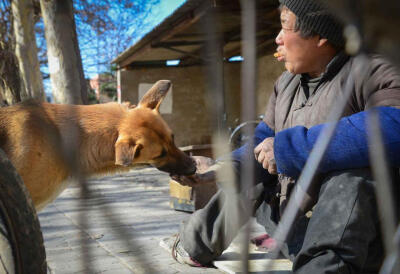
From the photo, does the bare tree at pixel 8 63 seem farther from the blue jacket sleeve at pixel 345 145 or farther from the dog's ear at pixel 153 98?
the blue jacket sleeve at pixel 345 145

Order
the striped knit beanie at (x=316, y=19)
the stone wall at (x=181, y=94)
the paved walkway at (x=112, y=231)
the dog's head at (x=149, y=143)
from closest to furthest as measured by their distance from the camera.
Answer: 1. the paved walkway at (x=112, y=231)
2. the striped knit beanie at (x=316, y=19)
3. the dog's head at (x=149, y=143)
4. the stone wall at (x=181, y=94)

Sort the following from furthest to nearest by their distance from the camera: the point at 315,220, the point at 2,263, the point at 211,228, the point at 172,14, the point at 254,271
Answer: the point at 172,14 → the point at 211,228 → the point at 254,271 → the point at 315,220 → the point at 2,263

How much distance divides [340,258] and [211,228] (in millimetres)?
1041

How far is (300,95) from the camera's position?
2.26m

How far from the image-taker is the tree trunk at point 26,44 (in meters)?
7.55

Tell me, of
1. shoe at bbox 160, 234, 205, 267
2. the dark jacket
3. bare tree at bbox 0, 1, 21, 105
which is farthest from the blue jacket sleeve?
bare tree at bbox 0, 1, 21, 105

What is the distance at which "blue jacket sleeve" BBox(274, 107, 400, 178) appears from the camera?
5.25ft

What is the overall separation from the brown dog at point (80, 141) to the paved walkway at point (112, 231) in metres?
0.22

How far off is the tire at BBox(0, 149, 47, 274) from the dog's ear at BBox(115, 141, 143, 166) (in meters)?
1.12

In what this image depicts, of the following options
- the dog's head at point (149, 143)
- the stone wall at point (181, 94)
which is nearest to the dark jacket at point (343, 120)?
the dog's head at point (149, 143)

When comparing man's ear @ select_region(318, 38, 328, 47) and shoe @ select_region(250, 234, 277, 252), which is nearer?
man's ear @ select_region(318, 38, 328, 47)

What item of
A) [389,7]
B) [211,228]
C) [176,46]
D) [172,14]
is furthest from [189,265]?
[176,46]

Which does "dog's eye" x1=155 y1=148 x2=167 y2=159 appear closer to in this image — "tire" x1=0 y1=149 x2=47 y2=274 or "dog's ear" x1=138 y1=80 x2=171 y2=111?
"dog's ear" x1=138 y1=80 x2=171 y2=111

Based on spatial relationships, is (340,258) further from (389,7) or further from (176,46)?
(176,46)
